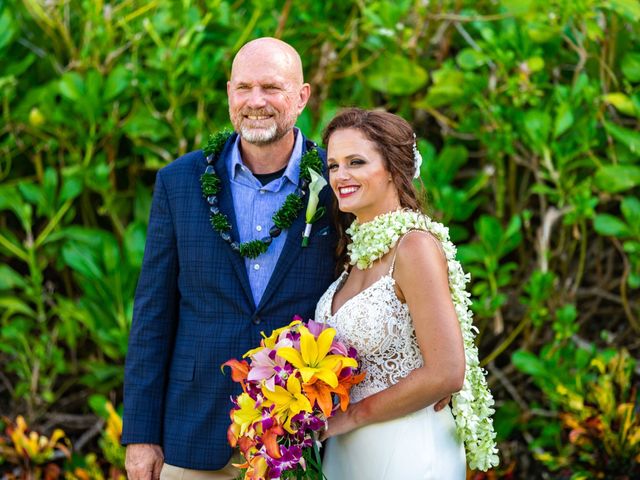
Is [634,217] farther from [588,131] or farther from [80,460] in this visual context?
[80,460]

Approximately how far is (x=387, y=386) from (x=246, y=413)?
0.35m

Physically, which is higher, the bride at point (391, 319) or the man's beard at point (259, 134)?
the man's beard at point (259, 134)

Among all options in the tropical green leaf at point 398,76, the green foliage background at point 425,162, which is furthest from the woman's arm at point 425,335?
the tropical green leaf at point 398,76

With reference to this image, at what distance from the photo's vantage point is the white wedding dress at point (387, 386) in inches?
89.0

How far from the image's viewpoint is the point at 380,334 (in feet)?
7.42

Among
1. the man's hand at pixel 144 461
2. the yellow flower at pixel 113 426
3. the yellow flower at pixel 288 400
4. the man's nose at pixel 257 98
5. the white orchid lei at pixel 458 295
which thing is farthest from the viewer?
the yellow flower at pixel 113 426

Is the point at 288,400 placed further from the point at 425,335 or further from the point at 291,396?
the point at 425,335

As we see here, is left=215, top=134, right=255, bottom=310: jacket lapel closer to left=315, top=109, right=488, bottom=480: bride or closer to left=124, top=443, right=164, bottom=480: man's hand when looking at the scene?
left=315, top=109, right=488, bottom=480: bride

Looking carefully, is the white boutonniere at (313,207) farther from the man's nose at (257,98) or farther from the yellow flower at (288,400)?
the yellow flower at (288,400)

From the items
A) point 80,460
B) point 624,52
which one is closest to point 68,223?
point 80,460

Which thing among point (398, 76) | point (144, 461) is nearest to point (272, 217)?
point (144, 461)

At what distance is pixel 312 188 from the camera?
8.51ft

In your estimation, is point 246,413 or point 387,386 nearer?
point 246,413

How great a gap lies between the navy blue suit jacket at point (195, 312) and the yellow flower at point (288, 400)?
437 mm
